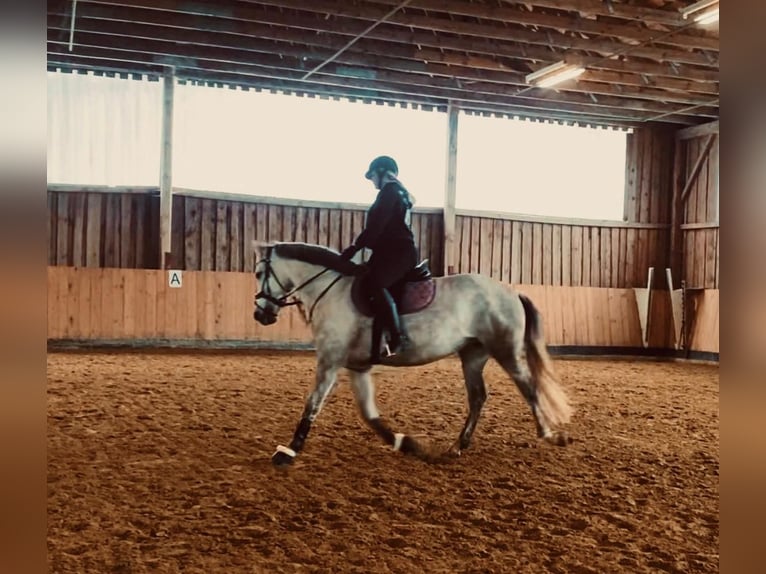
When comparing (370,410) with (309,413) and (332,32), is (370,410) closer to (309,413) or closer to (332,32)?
(309,413)

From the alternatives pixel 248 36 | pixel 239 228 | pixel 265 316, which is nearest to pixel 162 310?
pixel 239 228

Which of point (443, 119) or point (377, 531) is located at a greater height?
point (443, 119)

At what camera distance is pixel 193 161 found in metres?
13.1

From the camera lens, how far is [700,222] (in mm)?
15562

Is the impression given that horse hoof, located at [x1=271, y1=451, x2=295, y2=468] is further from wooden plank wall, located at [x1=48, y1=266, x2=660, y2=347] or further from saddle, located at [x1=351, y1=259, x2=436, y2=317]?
wooden plank wall, located at [x1=48, y1=266, x2=660, y2=347]

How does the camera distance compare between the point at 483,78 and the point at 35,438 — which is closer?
the point at 35,438

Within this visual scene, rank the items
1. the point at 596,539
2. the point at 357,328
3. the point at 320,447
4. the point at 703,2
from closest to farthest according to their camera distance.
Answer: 1. the point at 596,539
2. the point at 357,328
3. the point at 320,447
4. the point at 703,2

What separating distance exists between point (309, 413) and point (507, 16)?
7.60 m

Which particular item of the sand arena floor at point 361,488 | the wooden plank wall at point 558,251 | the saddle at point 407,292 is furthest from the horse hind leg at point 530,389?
the wooden plank wall at point 558,251

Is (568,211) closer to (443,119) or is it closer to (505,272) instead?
(505,272)

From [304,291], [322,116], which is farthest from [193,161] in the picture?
[304,291]

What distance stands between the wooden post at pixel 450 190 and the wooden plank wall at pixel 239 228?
0.73 meters

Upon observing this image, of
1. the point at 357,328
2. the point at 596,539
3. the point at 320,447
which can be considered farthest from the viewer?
the point at 320,447

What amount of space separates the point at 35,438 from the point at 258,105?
1348 cm
